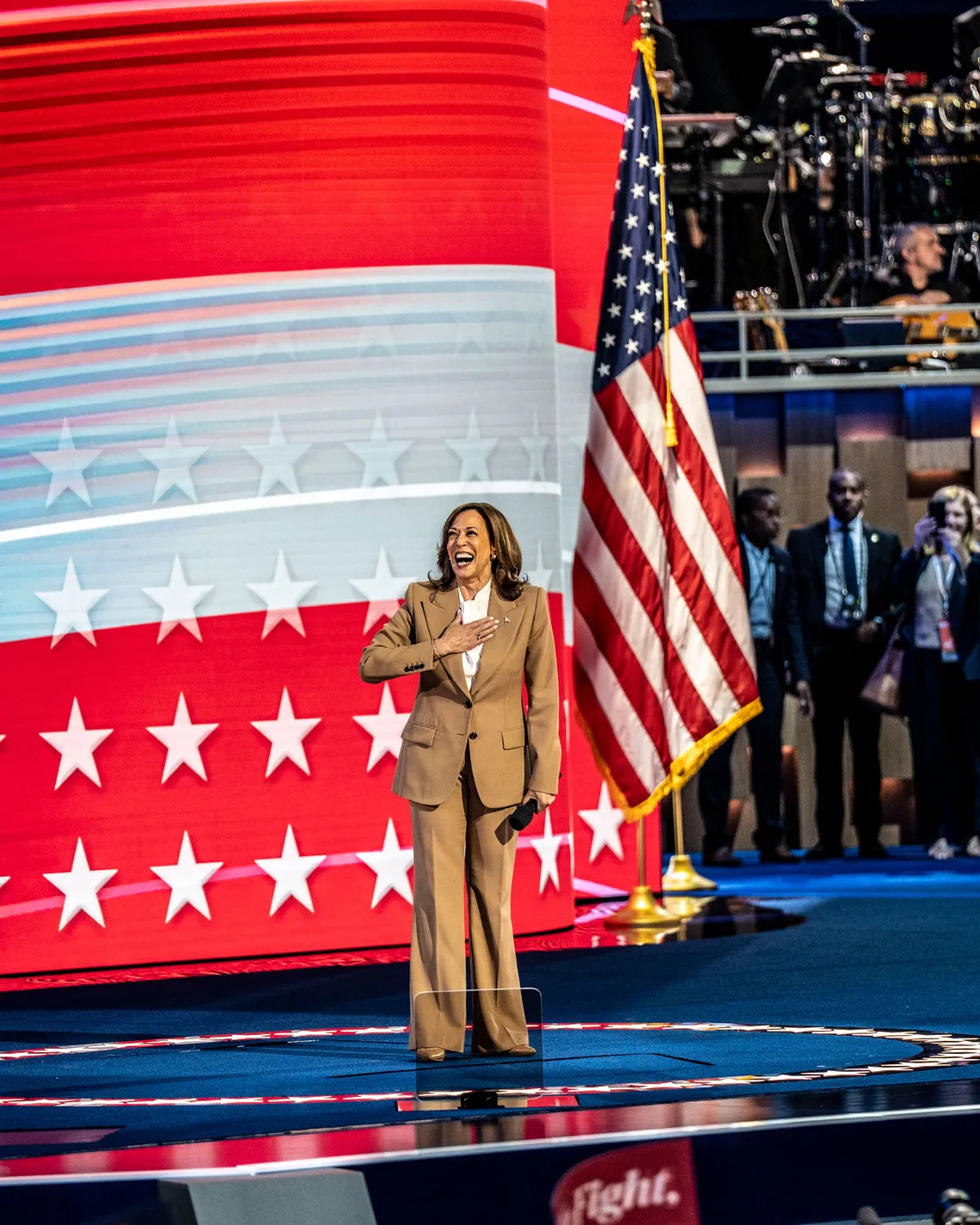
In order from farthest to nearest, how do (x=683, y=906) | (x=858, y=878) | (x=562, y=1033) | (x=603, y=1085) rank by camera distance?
(x=858, y=878) < (x=683, y=906) < (x=562, y=1033) < (x=603, y=1085)

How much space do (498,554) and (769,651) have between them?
5.54 meters

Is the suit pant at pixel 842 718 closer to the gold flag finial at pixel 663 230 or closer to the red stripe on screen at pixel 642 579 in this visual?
the red stripe on screen at pixel 642 579

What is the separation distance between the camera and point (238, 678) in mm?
8156

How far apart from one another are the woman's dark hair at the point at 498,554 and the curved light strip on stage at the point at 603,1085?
1.17m

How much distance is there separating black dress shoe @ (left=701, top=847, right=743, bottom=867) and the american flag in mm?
2976

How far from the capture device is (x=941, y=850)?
11.6 m

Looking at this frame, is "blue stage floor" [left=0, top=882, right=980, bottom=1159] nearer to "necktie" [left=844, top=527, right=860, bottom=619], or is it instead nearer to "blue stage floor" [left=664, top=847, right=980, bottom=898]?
"blue stage floor" [left=664, top=847, right=980, bottom=898]

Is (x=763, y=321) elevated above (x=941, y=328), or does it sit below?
above

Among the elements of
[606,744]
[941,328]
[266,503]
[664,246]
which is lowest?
[606,744]

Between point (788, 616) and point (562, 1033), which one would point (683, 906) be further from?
point (562, 1033)

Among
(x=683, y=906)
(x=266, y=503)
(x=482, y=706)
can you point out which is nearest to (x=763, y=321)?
(x=683, y=906)

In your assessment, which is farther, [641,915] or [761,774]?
[761,774]

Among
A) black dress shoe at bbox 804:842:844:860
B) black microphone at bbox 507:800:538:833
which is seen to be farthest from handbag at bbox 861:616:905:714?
black microphone at bbox 507:800:538:833

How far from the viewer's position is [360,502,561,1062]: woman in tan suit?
593 cm
